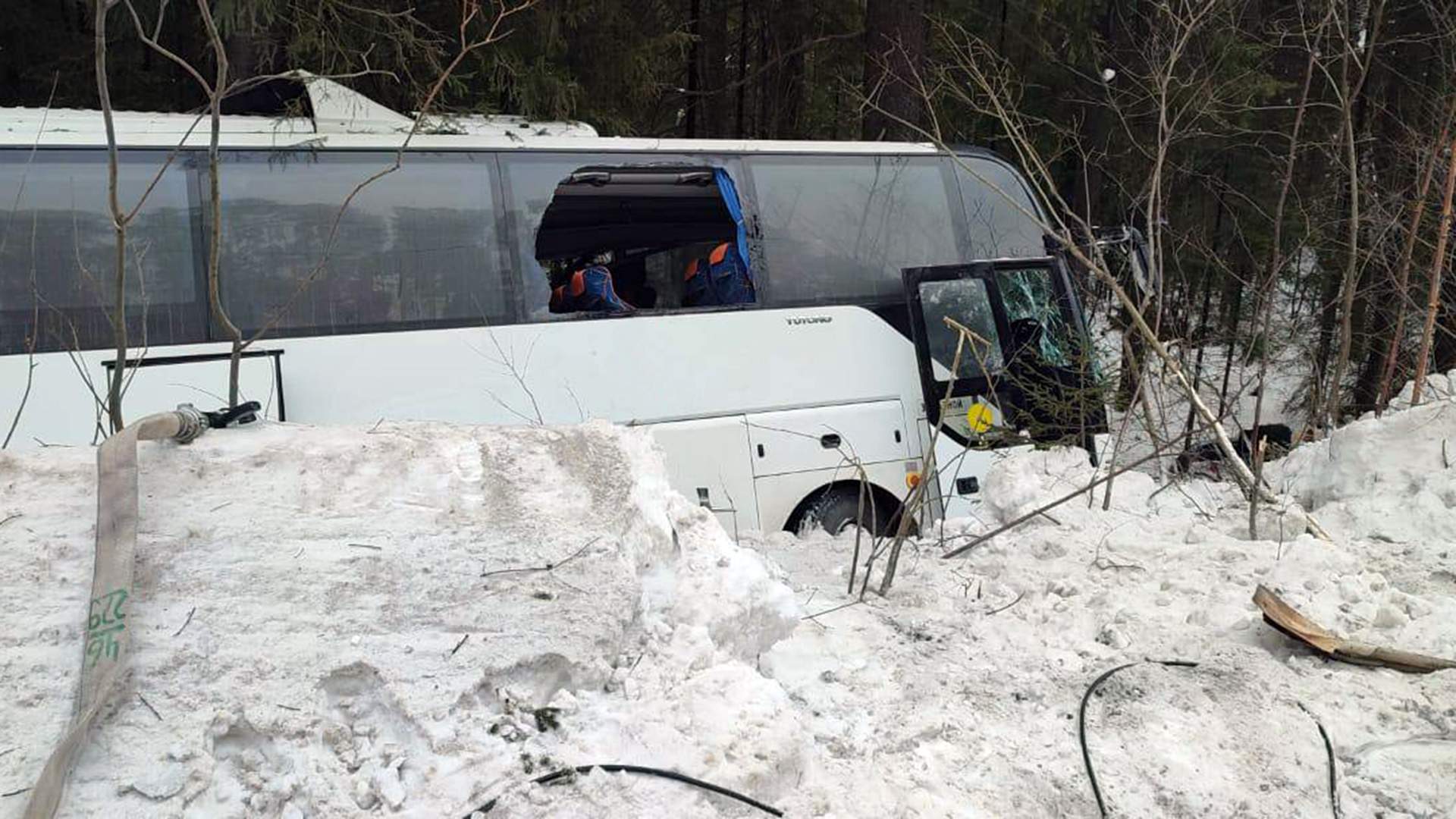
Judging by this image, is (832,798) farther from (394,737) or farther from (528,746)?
(394,737)

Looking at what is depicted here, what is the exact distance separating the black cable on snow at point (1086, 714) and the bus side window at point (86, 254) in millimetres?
4360

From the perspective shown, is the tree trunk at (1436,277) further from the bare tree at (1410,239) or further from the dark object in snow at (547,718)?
the dark object in snow at (547,718)

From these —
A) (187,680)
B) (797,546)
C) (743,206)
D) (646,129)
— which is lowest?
(797,546)

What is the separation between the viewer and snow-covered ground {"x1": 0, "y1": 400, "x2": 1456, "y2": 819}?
2307mm

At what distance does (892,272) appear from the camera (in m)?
7.06

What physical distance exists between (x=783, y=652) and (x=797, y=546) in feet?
6.35

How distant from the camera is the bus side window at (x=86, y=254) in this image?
16.5 feet

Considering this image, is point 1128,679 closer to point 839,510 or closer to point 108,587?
point 108,587

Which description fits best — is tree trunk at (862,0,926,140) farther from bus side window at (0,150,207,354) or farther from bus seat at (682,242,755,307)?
bus side window at (0,150,207,354)

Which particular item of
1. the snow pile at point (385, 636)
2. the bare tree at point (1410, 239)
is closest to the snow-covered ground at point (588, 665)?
the snow pile at point (385, 636)

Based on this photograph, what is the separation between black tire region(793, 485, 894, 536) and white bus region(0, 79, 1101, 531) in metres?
0.02

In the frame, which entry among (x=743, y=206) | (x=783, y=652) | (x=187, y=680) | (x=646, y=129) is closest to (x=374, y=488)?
(x=187, y=680)

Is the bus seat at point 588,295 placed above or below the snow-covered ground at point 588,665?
above

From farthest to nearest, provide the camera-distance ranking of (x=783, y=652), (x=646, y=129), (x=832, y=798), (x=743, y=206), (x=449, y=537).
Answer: (x=646, y=129)
(x=743, y=206)
(x=783, y=652)
(x=449, y=537)
(x=832, y=798)
